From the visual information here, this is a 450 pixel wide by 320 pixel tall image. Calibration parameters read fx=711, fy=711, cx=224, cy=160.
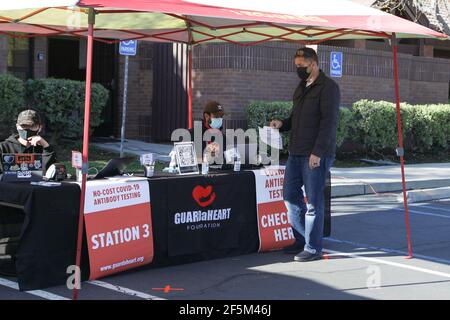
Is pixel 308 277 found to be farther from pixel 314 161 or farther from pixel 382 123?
pixel 382 123

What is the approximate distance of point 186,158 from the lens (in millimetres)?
7383

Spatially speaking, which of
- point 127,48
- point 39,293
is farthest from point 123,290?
point 127,48

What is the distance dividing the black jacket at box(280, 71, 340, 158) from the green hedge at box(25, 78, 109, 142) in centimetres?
757

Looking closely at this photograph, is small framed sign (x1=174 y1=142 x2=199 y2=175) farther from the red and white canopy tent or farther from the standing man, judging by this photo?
the red and white canopy tent

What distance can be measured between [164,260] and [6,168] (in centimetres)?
174

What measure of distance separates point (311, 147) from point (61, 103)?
312 inches

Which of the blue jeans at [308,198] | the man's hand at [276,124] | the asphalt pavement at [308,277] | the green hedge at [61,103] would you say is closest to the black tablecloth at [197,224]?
the asphalt pavement at [308,277]

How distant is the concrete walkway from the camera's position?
12867mm

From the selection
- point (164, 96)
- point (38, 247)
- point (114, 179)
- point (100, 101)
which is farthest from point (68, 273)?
point (164, 96)

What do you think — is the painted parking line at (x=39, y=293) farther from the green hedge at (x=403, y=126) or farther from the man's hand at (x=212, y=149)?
the green hedge at (x=403, y=126)

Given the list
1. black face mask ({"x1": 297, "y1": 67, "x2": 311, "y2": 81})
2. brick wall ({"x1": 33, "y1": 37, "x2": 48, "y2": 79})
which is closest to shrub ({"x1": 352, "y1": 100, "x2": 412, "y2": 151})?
brick wall ({"x1": 33, "y1": 37, "x2": 48, "y2": 79})

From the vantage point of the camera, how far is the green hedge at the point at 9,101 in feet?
42.3

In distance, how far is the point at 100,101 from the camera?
14.3m
